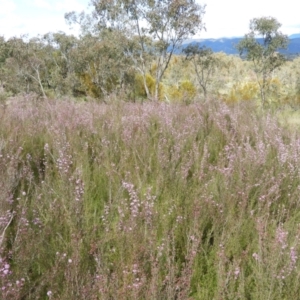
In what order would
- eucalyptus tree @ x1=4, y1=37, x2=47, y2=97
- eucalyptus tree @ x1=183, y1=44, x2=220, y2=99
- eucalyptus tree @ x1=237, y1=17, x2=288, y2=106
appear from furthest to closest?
eucalyptus tree @ x1=4, y1=37, x2=47, y2=97
eucalyptus tree @ x1=183, y1=44, x2=220, y2=99
eucalyptus tree @ x1=237, y1=17, x2=288, y2=106

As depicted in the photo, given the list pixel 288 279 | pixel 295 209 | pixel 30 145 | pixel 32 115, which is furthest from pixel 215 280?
pixel 32 115

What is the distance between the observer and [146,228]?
2.04 m

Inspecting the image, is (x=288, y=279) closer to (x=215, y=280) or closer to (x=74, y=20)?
(x=215, y=280)

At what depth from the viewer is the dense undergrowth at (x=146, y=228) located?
65.9 inches

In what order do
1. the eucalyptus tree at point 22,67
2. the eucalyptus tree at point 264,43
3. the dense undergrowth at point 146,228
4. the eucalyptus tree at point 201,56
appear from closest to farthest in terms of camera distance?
1. the dense undergrowth at point 146,228
2. the eucalyptus tree at point 264,43
3. the eucalyptus tree at point 201,56
4. the eucalyptus tree at point 22,67

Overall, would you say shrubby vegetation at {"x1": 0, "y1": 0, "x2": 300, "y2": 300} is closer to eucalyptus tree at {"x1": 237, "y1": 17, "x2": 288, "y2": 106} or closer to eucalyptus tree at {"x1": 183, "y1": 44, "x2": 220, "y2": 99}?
eucalyptus tree at {"x1": 237, "y1": 17, "x2": 288, "y2": 106}

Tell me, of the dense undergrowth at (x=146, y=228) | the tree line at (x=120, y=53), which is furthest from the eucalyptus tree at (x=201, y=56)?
the dense undergrowth at (x=146, y=228)

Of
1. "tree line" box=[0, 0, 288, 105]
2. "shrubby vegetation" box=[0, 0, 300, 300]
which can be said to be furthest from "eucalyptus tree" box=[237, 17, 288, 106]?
"shrubby vegetation" box=[0, 0, 300, 300]

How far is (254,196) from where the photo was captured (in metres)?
2.58

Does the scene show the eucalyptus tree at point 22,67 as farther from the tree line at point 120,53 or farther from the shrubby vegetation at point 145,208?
the shrubby vegetation at point 145,208

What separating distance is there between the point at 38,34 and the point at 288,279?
39698 mm

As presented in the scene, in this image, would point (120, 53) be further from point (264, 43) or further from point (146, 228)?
point (146, 228)

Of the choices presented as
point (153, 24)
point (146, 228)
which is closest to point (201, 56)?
point (153, 24)

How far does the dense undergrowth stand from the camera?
167 cm
